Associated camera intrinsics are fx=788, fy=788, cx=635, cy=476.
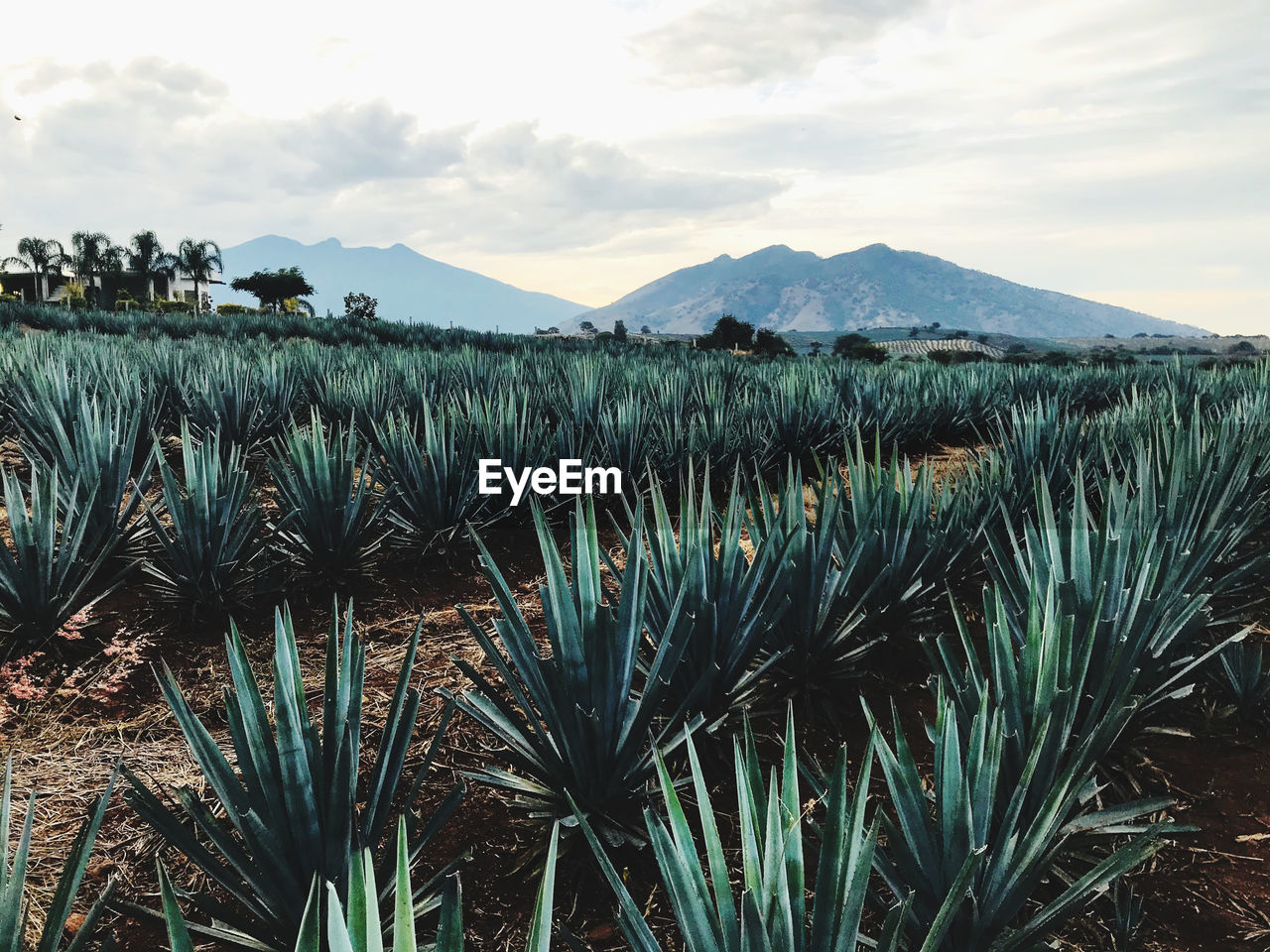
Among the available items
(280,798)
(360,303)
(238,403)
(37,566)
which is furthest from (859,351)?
(280,798)

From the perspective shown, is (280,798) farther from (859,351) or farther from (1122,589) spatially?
(859,351)

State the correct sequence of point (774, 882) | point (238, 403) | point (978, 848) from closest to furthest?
1. point (774, 882)
2. point (978, 848)
3. point (238, 403)

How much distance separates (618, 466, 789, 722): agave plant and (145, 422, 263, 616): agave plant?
5.07 feet

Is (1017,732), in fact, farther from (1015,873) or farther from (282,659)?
(282,659)

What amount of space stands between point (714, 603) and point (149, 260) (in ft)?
222

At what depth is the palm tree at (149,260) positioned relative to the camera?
5630cm

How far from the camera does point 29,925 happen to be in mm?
1448

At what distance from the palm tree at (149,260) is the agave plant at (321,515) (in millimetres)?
62943

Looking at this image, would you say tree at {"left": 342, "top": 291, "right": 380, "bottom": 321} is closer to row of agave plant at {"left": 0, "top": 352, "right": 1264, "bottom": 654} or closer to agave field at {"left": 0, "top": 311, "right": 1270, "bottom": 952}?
row of agave plant at {"left": 0, "top": 352, "right": 1264, "bottom": 654}

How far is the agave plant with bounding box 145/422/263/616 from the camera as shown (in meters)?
2.49

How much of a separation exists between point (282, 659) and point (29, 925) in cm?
83

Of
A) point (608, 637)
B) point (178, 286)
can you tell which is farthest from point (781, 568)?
point (178, 286)

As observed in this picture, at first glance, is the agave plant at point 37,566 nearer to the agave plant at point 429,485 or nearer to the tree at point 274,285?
the agave plant at point 429,485

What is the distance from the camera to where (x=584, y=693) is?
1.48 m
